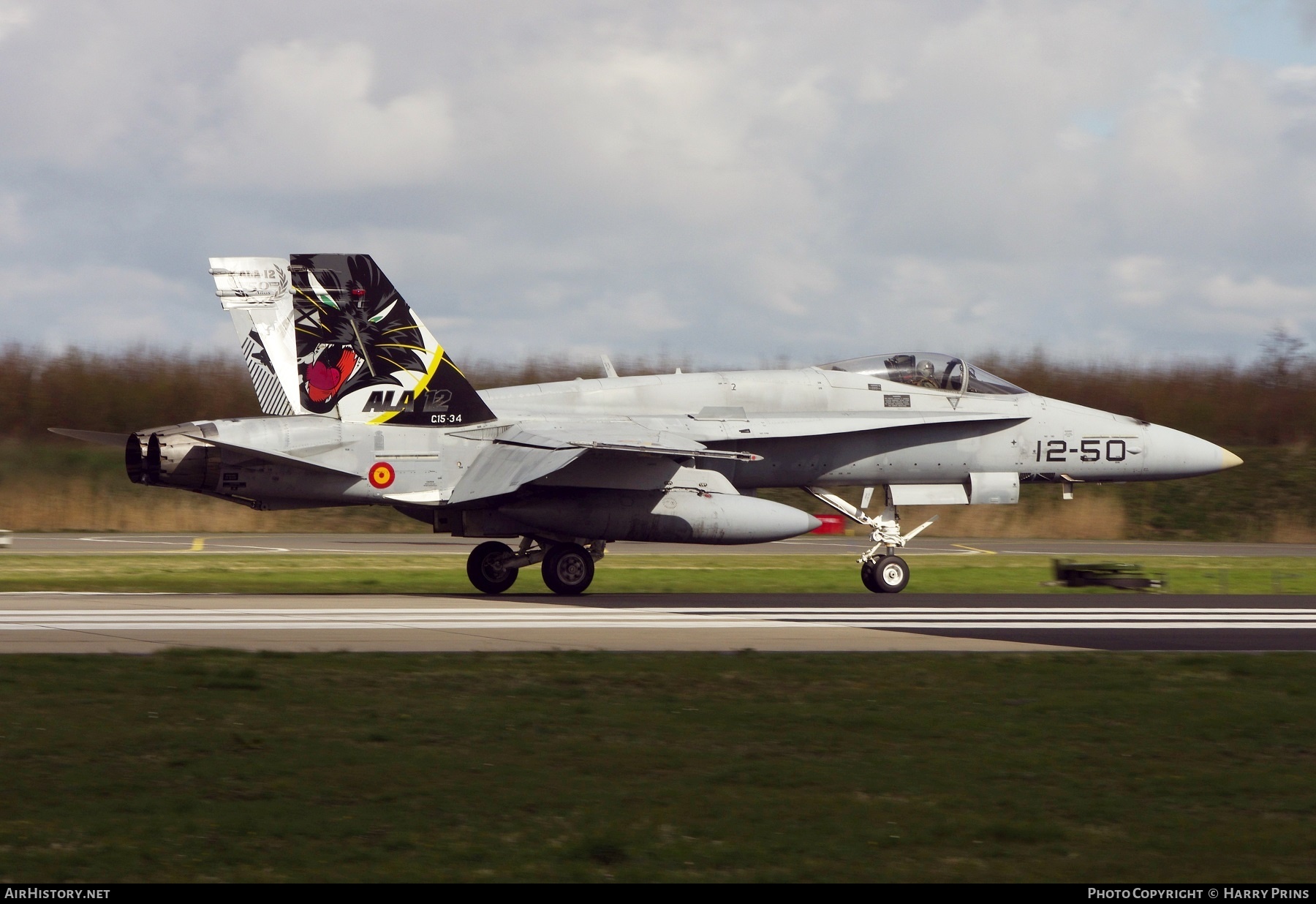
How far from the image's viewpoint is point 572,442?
A: 639 inches

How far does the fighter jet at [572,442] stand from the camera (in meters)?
16.5

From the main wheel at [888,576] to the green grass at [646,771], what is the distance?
25.5ft

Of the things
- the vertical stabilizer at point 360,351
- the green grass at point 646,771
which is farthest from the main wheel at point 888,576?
the green grass at point 646,771

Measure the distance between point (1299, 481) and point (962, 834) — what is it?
4402 cm

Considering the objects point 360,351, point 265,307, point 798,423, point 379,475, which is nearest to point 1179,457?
point 798,423

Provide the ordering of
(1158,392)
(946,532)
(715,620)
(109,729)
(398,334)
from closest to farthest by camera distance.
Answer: (109,729) < (715,620) < (398,334) < (946,532) < (1158,392)

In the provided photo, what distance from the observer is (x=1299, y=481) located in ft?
146

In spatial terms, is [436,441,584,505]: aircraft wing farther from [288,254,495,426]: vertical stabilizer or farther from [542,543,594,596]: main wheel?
[542,543,594,596]: main wheel

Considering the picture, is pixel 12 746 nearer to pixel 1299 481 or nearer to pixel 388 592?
pixel 388 592

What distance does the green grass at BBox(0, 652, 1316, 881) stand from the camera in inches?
208

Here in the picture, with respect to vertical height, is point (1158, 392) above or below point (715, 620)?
above

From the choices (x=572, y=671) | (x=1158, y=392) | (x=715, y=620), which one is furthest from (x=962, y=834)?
(x=1158, y=392)

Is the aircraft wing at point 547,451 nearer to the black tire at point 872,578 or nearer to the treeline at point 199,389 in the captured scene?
the black tire at point 872,578

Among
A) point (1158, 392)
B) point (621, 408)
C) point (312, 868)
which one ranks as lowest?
point (312, 868)
